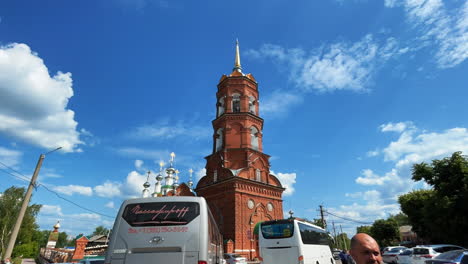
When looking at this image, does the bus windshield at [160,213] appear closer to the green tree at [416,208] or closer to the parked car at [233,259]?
the parked car at [233,259]

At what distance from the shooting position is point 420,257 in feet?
48.1

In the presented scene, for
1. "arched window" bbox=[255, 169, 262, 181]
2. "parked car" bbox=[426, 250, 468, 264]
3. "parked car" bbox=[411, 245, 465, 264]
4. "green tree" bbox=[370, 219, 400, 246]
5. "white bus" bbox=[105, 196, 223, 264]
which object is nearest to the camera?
"white bus" bbox=[105, 196, 223, 264]

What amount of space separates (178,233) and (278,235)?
8118 mm

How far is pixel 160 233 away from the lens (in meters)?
6.18

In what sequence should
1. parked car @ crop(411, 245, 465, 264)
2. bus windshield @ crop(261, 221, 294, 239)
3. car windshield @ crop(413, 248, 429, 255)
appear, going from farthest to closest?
car windshield @ crop(413, 248, 429, 255), parked car @ crop(411, 245, 465, 264), bus windshield @ crop(261, 221, 294, 239)

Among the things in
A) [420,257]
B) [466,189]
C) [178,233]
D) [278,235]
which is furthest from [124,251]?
[466,189]

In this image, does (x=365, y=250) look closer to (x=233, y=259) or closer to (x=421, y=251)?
(x=421, y=251)

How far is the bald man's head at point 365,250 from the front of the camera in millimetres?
2543

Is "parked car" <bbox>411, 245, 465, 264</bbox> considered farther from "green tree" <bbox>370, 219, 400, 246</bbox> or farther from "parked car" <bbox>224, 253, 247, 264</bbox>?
"green tree" <bbox>370, 219, 400, 246</bbox>

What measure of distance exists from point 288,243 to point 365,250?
35.2ft

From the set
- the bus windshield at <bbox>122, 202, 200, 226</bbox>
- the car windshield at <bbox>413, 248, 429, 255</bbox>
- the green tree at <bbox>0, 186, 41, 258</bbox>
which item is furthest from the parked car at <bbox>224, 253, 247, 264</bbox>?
the green tree at <bbox>0, 186, 41, 258</bbox>

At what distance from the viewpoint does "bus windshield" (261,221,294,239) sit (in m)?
12.6

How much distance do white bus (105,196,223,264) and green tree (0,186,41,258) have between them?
39072 millimetres

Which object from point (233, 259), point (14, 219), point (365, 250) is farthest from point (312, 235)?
point (14, 219)
